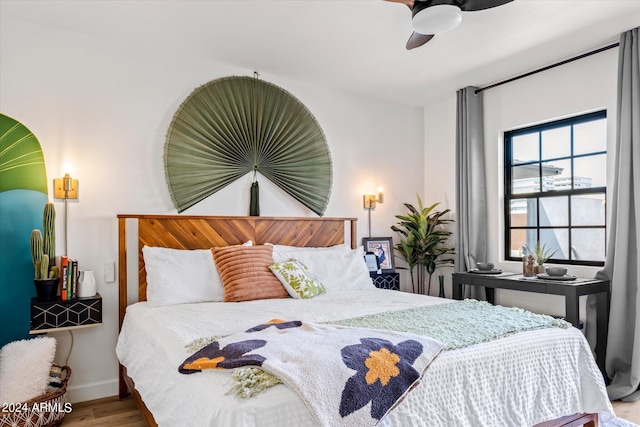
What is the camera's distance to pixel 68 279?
2.81 m

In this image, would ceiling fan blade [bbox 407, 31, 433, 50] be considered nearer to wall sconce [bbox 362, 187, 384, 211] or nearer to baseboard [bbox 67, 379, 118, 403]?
wall sconce [bbox 362, 187, 384, 211]

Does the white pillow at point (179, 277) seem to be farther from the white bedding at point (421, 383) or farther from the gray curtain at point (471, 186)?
the gray curtain at point (471, 186)

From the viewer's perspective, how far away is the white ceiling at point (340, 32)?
272cm

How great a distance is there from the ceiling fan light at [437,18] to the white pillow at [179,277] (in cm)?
206

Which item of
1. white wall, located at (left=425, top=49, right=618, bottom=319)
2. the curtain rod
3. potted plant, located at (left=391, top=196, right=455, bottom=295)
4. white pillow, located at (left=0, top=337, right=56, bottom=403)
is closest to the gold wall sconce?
white pillow, located at (left=0, top=337, right=56, bottom=403)

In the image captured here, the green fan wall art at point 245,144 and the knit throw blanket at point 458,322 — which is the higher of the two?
the green fan wall art at point 245,144

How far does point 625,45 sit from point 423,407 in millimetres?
3027

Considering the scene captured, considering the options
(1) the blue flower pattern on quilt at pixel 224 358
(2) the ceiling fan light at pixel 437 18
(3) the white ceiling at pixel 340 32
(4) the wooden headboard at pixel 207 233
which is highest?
(3) the white ceiling at pixel 340 32

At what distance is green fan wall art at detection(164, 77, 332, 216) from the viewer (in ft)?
11.3

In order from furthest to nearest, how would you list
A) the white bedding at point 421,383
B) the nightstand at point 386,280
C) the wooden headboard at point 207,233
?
the nightstand at point 386,280 → the wooden headboard at point 207,233 → the white bedding at point 421,383

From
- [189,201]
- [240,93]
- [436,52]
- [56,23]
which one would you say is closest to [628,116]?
[436,52]

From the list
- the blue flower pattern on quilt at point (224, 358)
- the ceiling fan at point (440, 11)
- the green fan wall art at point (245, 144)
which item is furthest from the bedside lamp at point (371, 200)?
the blue flower pattern on quilt at point (224, 358)

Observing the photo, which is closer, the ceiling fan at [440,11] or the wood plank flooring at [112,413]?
the ceiling fan at [440,11]

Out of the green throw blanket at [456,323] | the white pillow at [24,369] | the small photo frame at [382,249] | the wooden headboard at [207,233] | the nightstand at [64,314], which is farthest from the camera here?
the small photo frame at [382,249]
